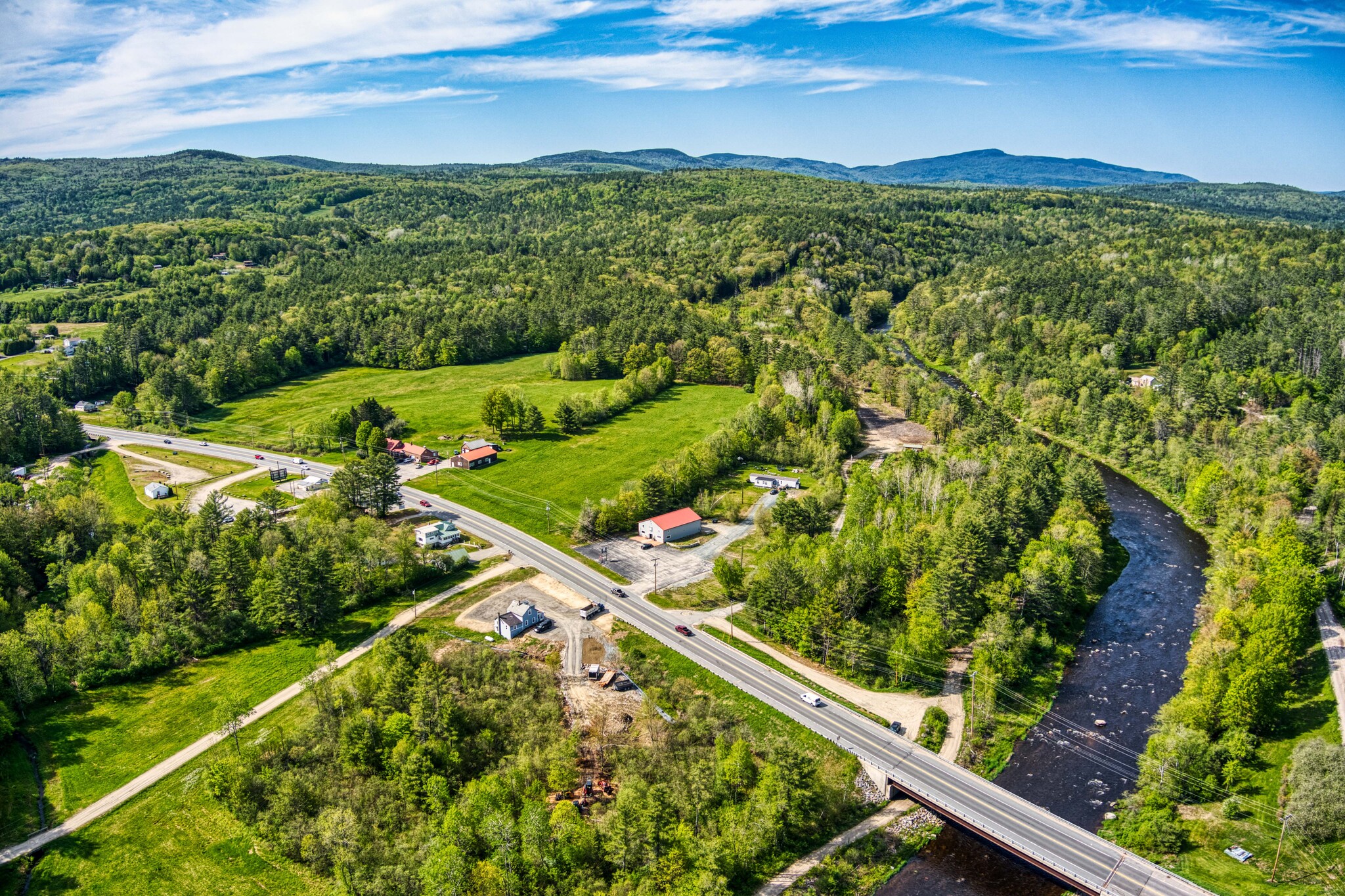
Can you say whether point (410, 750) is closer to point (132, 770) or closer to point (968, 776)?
point (132, 770)

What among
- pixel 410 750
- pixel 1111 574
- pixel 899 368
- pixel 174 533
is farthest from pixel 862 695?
pixel 899 368

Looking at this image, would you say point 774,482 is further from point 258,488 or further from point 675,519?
point 258,488

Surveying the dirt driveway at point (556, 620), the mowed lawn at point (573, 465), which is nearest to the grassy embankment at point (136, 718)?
the dirt driveway at point (556, 620)

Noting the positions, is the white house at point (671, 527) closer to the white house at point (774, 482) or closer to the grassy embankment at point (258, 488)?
the white house at point (774, 482)

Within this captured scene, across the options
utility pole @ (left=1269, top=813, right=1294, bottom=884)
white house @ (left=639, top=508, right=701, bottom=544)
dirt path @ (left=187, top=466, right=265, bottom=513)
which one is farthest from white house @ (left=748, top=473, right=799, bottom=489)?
utility pole @ (left=1269, top=813, right=1294, bottom=884)

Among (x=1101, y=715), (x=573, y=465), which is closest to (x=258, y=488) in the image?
(x=573, y=465)

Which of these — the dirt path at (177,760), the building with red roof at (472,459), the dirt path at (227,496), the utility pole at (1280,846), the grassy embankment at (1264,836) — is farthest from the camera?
the building with red roof at (472,459)
